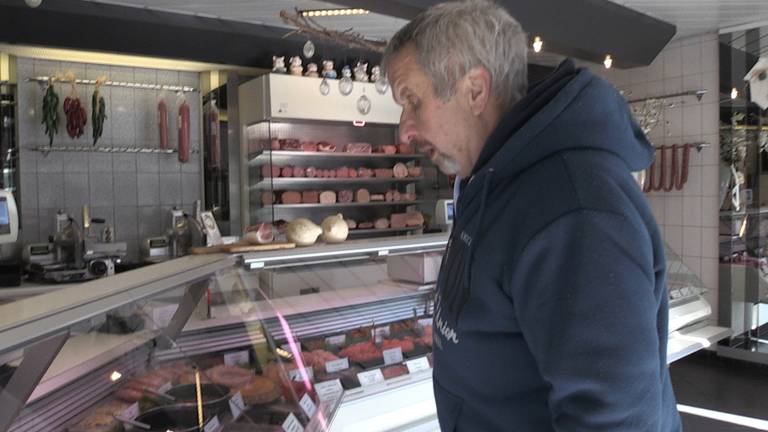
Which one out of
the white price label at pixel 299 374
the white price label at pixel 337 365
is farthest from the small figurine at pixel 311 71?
the white price label at pixel 299 374

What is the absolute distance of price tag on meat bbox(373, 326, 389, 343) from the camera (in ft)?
9.48

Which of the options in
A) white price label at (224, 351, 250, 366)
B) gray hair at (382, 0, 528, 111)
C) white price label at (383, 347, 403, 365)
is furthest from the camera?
white price label at (383, 347, 403, 365)

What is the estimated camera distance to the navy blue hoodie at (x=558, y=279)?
83 cm

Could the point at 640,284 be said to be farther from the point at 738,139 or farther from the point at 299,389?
the point at 738,139

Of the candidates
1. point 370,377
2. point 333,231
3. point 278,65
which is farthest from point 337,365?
point 278,65

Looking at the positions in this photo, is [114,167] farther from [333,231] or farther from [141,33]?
[333,231]

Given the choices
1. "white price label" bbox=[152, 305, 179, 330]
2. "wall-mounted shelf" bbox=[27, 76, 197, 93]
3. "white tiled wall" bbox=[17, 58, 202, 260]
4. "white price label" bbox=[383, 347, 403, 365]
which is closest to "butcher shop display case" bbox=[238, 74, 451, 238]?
"wall-mounted shelf" bbox=[27, 76, 197, 93]

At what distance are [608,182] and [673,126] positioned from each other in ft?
21.6

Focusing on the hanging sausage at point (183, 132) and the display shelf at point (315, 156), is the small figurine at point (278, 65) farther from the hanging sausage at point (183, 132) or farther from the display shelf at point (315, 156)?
the hanging sausage at point (183, 132)

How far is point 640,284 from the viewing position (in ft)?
2.77

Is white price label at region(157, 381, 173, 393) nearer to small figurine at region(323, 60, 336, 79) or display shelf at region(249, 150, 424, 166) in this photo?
display shelf at region(249, 150, 424, 166)

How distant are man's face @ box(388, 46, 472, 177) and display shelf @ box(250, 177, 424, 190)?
567 centimetres

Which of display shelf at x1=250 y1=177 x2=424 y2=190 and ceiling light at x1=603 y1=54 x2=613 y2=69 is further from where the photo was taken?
display shelf at x1=250 y1=177 x2=424 y2=190

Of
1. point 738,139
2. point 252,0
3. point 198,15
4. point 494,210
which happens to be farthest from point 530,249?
point 738,139
